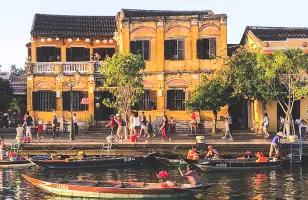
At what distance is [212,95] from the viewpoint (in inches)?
1804

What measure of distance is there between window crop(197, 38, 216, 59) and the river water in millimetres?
14464

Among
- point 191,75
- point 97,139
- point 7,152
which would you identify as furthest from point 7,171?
point 191,75

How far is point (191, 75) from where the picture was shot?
5062 centimetres

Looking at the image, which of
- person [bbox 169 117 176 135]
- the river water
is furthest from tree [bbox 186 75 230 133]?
the river water

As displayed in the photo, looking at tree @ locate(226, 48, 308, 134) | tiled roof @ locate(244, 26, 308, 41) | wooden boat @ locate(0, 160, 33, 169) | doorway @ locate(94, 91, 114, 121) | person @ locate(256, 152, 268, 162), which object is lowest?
wooden boat @ locate(0, 160, 33, 169)

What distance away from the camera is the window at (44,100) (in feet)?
172

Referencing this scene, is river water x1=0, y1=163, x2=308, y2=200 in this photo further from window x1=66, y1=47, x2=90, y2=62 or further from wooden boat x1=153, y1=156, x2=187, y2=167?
window x1=66, y1=47, x2=90, y2=62

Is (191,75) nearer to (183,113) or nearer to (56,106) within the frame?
(183,113)

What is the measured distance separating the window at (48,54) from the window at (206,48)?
13.1 metres

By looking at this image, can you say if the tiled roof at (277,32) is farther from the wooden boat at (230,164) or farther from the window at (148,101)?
the wooden boat at (230,164)

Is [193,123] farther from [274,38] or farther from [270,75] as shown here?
[274,38]

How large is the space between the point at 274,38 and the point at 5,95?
83.7ft

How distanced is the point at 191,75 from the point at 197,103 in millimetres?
4842

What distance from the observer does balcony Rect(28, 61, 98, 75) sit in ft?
171
